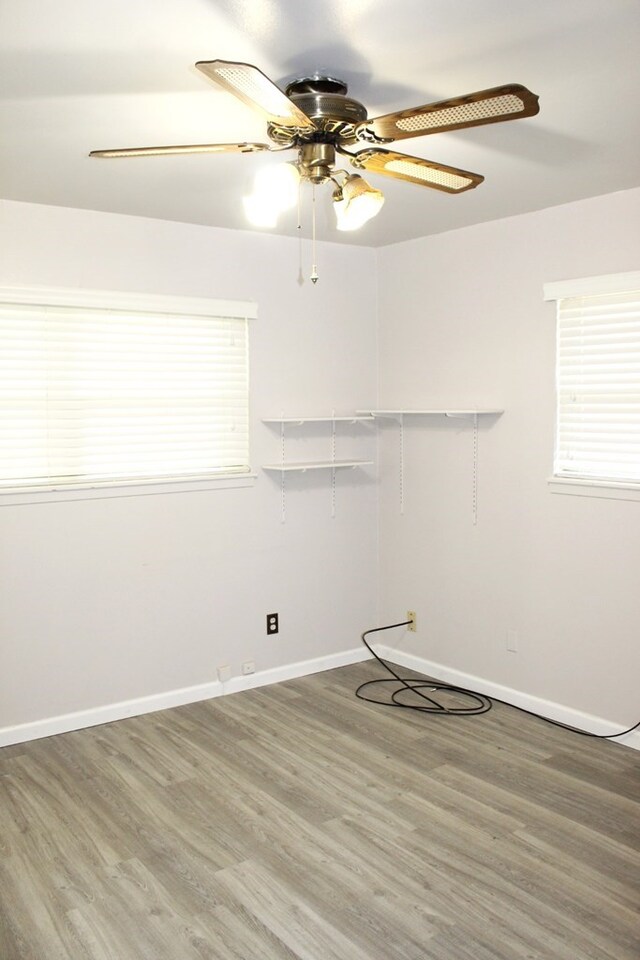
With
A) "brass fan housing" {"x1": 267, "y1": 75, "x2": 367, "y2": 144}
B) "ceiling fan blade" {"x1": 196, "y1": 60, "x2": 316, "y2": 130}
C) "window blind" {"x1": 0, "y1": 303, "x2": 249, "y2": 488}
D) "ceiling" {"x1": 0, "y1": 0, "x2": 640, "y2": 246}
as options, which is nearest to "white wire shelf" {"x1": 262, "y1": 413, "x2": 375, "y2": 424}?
"window blind" {"x1": 0, "y1": 303, "x2": 249, "y2": 488}

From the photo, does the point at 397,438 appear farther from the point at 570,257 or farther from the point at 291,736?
the point at 291,736

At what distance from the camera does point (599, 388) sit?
379 centimetres

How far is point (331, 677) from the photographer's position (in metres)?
4.76

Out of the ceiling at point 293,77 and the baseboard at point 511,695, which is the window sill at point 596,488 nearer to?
the baseboard at point 511,695

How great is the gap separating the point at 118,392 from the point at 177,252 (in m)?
0.79

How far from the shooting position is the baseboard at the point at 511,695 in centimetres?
382

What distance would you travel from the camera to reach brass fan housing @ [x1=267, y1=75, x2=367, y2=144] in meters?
2.23

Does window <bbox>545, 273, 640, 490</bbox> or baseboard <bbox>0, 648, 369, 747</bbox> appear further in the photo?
baseboard <bbox>0, 648, 369, 747</bbox>

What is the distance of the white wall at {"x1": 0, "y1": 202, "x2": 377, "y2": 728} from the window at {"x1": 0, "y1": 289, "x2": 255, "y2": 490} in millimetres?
103

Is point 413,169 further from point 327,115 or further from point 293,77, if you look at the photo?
point 293,77

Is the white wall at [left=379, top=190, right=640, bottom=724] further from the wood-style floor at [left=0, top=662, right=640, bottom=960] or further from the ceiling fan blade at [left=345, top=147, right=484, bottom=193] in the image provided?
the ceiling fan blade at [left=345, top=147, right=484, bottom=193]

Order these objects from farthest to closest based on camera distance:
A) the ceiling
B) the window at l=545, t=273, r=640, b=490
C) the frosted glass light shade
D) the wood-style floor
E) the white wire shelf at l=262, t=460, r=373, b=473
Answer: the white wire shelf at l=262, t=460, r=373, b=473 < the window at l=545, t=273, r=640, b=490 < the wood-style floor < the frosted glass light shade < the ceiling

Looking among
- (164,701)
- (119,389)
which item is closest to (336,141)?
(119,389)

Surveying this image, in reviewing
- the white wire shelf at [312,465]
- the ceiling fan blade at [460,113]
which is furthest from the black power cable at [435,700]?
the ceiling fan blade at [460,113]
